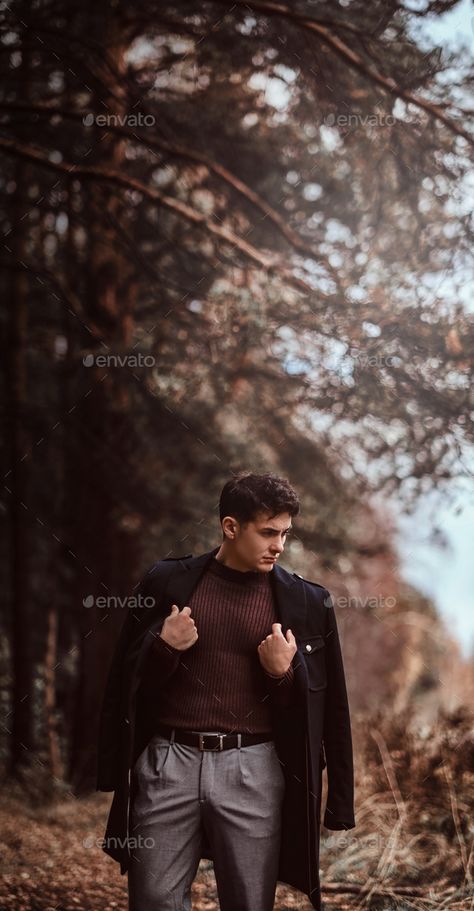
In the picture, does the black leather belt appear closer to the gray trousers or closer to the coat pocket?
the gray trousers

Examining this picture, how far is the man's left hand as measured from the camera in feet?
9.72

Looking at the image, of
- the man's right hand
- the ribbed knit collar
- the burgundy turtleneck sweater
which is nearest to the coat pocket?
the burgundy turtleneck sweater

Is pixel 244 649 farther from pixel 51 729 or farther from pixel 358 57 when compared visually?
pixel 51 729

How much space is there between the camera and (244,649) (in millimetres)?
3082

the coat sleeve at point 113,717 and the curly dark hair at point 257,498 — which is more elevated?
the curly dark hair at point 257,498

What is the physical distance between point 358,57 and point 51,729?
692 centimetres

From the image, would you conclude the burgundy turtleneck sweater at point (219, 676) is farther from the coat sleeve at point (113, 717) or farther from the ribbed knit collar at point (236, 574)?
the coat sleeve at point (113, 717)

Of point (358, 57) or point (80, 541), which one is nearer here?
point (358, 57)

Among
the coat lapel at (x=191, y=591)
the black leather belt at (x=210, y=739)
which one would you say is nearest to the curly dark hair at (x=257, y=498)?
the coat lapel at (x=191, y=591)

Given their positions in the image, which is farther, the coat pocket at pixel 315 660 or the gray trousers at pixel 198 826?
the coat pocket at pixel 315 660

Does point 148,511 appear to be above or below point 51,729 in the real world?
above

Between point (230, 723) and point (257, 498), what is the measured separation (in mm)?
838

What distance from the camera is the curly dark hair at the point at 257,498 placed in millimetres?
3068

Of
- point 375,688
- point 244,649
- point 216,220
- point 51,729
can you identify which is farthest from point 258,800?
point 375,688
